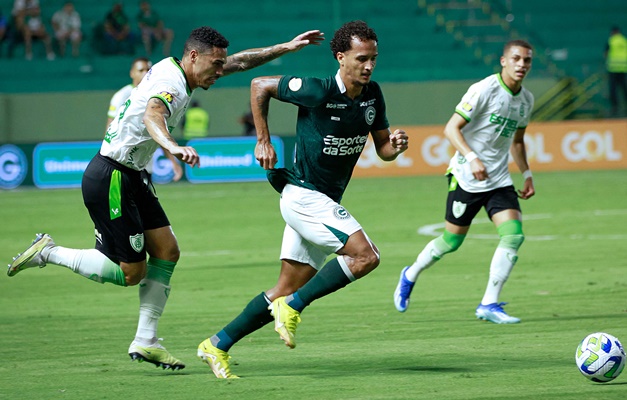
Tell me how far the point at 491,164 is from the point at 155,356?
3877mm

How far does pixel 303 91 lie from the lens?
268 inches

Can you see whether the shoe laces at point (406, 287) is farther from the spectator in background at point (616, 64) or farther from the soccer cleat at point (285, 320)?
the spectator in background at point (616, 64)

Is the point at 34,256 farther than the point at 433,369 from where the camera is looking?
Yes

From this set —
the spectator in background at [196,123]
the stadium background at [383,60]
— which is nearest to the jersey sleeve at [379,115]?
the spectator in background at [196,123]

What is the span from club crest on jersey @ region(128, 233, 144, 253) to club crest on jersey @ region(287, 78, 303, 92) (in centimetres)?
145

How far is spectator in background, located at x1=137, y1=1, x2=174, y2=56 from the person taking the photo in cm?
3091

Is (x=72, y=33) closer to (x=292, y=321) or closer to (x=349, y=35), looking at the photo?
(x=349, y=35)

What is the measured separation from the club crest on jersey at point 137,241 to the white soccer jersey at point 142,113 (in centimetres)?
47

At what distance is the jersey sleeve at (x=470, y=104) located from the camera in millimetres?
9312

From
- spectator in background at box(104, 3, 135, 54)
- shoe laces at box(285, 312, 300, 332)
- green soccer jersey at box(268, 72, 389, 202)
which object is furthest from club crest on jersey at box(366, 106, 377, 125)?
spectator in background at box(104, 3, 135, 54)

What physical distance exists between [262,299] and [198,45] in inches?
66.4

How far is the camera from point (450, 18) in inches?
1326

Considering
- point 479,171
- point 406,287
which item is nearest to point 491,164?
point 479,171

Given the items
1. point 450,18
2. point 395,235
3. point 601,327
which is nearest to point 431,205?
point 395,235
